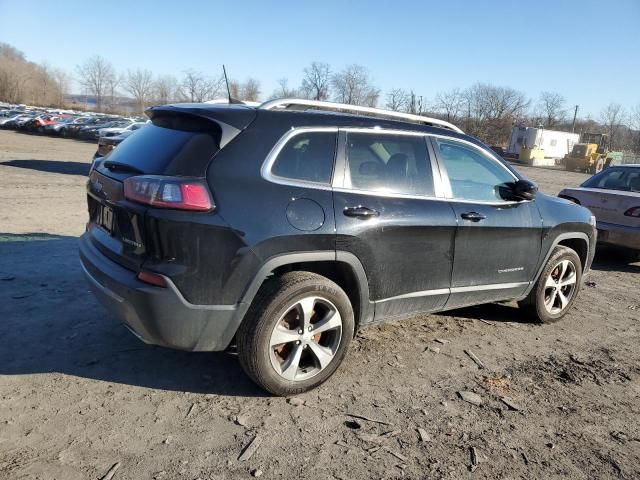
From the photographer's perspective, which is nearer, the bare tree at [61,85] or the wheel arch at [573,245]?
the wheel arch at [573,245]

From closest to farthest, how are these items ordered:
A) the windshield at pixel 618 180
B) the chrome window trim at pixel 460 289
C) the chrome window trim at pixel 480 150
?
the chrome window trim at pixel 460 289, the chrome window trim at pixel 480 150, the windshield at pixel 618 180

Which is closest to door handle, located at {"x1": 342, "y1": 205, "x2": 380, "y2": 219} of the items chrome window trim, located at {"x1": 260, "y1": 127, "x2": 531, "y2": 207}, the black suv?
the black suv

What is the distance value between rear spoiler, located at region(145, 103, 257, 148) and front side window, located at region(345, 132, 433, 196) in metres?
0.73

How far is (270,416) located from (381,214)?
1.47 metres

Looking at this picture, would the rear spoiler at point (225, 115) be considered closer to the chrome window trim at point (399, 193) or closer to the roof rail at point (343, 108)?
the roof rail at point (343, 108)

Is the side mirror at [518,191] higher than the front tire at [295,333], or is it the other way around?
the side mirror at [518,191]

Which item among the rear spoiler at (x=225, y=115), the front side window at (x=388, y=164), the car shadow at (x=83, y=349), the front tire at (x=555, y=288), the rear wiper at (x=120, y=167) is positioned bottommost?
the car shadow at (x=83, y=349)

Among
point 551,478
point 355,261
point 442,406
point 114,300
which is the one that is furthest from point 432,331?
point 114,300

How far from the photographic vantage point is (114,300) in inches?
119

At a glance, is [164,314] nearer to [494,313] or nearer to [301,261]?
[301,261]

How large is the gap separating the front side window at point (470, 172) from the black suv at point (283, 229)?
2 cm

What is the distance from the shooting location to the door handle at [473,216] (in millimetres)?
3941

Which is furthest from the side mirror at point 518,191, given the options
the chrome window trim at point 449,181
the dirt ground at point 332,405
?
the dirt ground at point 332,405

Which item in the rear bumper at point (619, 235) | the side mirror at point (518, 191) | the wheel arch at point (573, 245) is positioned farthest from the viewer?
the rear bumper at point (619, 235)
